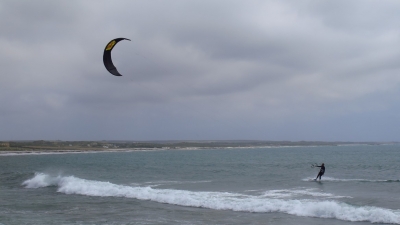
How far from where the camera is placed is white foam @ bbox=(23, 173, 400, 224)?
14.4m

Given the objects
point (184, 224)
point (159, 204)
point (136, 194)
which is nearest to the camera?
point (184, 224)

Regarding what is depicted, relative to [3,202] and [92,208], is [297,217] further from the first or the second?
[3,202]

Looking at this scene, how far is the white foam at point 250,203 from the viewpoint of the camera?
47.4 ft

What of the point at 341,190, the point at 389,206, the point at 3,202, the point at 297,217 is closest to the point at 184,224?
the point at 297,217

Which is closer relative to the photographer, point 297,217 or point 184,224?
point 184,224

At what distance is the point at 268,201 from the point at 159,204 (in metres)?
4.95

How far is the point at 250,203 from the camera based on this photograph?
55.0ft

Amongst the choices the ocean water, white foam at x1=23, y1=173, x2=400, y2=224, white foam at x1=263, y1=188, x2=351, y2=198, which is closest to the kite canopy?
the ocean water

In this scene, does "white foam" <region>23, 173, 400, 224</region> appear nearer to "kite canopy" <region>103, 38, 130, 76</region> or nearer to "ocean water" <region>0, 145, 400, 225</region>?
"ocean water" <region>0, 145, 400, 225</region>

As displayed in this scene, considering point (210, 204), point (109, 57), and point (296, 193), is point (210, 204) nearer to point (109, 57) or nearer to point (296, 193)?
point (296, 193)

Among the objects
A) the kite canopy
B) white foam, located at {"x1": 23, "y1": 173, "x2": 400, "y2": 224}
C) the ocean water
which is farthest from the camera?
the kite canopy

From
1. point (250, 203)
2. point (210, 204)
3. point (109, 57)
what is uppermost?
point (109, 57)

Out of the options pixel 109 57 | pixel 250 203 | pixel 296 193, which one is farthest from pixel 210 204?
pixel 109 57

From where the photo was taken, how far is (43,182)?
2736 cm
